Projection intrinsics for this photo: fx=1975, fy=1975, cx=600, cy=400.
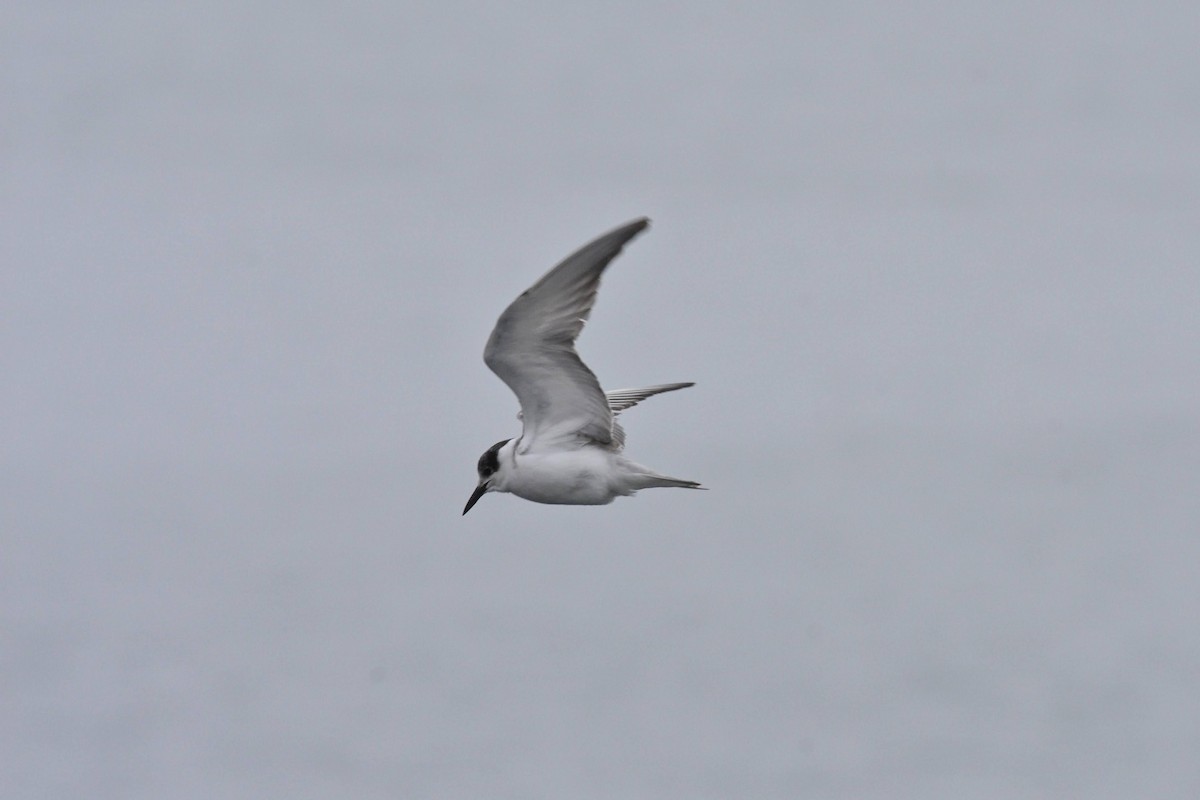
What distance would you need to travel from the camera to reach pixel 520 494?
46.8ft

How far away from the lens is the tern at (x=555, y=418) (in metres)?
13.1

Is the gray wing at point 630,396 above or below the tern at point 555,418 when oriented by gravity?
above

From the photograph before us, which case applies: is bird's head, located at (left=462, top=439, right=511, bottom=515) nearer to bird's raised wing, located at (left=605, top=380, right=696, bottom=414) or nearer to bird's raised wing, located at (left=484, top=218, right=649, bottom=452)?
bird's raised wing, located at (left=484, top=218, right=649, bottom=452)

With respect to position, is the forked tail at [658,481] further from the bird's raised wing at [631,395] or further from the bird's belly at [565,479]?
the bird's raised wing at [631,395]

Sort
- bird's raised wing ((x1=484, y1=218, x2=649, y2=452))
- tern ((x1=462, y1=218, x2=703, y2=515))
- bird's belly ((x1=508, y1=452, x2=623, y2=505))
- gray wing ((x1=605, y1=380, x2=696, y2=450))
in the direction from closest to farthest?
bird's raised wing ((x1=484, y1=218, x2=649, y2=452)), tern ((x1=462, y1=218, x2=703, y2=515)), bird's belly ((x1=508, y1=452, x2=623, y2=505)), gray wing ((x1=605, y1=380, x2=696, y2=450))

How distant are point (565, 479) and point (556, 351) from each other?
40.6 inches

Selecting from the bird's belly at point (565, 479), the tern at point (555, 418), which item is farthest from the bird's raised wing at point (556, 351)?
the bird's belly at point (565, 479)

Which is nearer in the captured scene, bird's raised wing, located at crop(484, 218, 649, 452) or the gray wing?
bird's raised wing, located at crop(484, 218, 649, 452)

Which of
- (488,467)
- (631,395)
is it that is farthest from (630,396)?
(488,467)

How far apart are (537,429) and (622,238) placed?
7.32ft

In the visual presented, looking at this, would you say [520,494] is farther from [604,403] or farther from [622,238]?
[622,238]

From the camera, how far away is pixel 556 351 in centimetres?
1338

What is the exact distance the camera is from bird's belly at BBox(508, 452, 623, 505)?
45.6 feet

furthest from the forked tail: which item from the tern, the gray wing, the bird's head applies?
the gray wing
